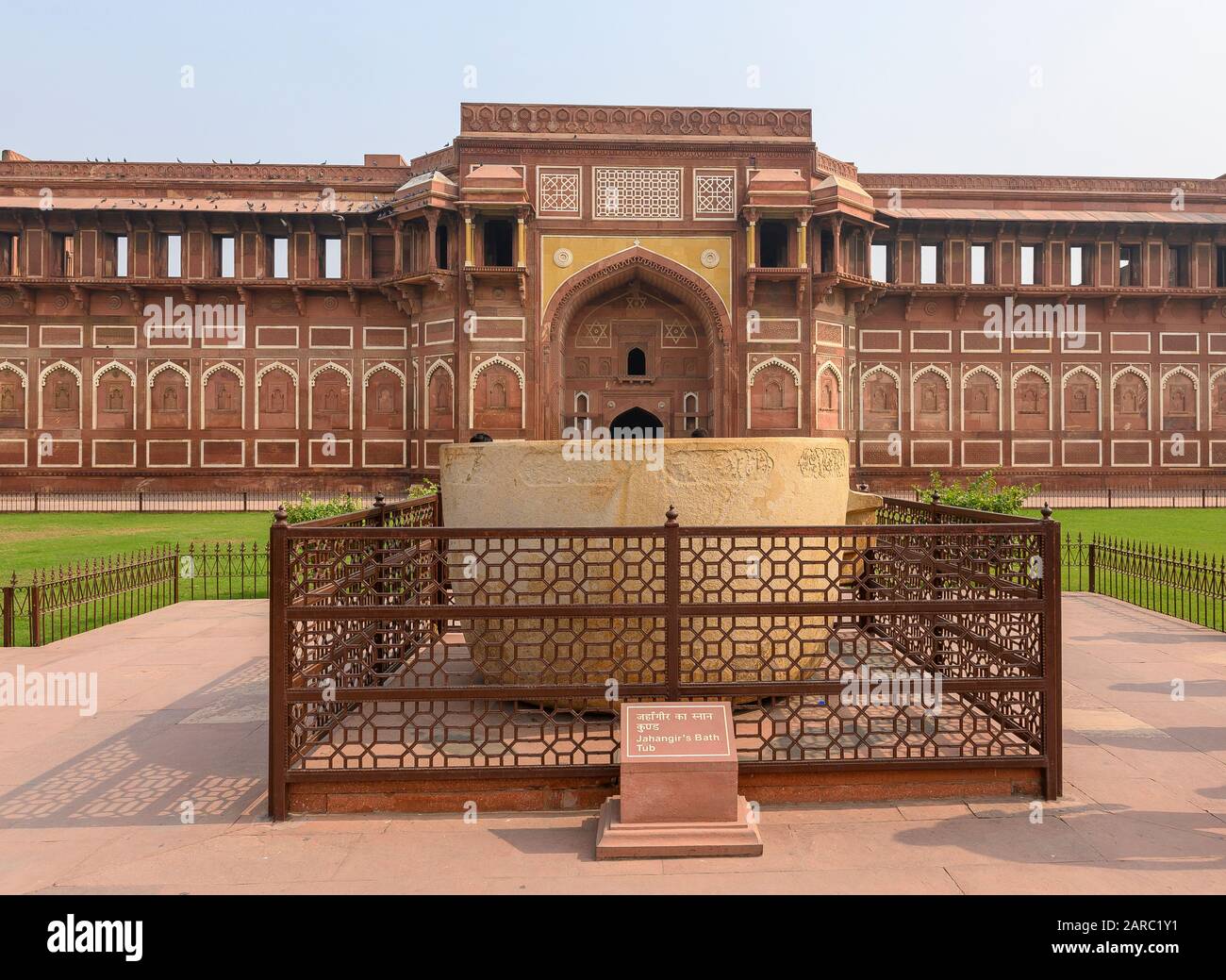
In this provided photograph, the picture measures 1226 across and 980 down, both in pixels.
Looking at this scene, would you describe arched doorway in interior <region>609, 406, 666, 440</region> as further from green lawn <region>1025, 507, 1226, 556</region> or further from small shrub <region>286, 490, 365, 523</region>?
small shrub <region>286, 490, 365, 523</region>

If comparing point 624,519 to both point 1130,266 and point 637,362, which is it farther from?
point 1130,266

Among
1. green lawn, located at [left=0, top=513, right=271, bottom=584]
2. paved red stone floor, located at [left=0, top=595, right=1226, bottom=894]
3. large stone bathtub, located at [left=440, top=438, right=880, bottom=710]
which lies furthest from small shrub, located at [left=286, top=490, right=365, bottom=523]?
large stone bathtub, located at [left=440, top=438, right=880, bottom=710]

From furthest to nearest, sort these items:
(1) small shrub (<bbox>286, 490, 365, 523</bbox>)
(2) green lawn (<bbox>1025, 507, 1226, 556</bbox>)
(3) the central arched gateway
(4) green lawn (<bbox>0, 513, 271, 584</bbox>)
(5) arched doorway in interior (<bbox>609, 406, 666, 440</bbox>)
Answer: (5) arched doorway in interior (<bbox>609, 406, 666, 440</bbox>)
(3) the central arched gateway
(2) green lawn (<bbox>1025, 507, 1226, 556</bbox>)
(4) green lawn (<bbox>0, 513, 271, 584</bbox>)
(1) small shrub (<bbox>286, 490, 365, 523</bbox>)

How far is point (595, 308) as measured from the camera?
19734 mm

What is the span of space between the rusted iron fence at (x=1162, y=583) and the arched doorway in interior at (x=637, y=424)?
11.0 meters

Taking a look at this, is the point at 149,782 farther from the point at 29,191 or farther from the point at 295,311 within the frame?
the point at 29,191

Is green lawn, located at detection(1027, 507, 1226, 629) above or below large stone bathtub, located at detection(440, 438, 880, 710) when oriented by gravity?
below

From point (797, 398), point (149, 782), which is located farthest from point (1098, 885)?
point (797, 398)

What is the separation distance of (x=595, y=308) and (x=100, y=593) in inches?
549

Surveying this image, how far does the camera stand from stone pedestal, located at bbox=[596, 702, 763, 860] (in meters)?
2.85

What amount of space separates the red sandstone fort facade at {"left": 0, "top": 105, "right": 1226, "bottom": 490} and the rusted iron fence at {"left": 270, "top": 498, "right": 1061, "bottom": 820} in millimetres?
14737

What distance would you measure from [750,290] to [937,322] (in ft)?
19.6

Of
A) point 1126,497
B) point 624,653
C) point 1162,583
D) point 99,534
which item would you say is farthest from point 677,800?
point 1126,497

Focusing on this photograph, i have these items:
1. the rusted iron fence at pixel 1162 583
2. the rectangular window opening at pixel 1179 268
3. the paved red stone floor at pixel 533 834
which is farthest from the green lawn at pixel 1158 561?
the rectangular window opening at pixel 1179 268
